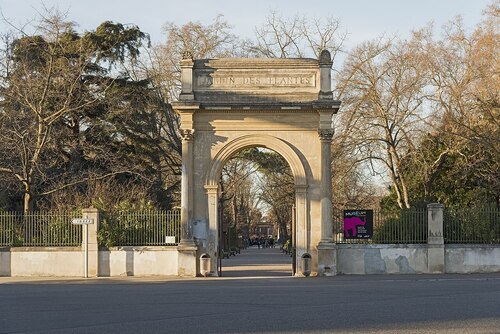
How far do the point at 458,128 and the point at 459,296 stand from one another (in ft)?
80.7

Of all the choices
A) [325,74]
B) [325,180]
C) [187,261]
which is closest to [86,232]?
[187,261]

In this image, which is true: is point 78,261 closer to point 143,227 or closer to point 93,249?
point 93,249

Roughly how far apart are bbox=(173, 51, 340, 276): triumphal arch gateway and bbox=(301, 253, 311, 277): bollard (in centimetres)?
30

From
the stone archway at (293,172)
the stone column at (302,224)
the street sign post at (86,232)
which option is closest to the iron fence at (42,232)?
the street sign post at (86,232)

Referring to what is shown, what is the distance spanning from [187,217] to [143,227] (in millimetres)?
2094

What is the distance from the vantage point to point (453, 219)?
31844 mm

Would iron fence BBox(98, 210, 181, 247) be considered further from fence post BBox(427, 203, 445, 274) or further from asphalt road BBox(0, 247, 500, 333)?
fence post BBox(427, 203, 445, 274)

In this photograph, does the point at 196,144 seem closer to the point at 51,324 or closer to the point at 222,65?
the point at 222,65

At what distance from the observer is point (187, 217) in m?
30.3

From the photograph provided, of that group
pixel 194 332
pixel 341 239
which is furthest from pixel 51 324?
pixel 341 239

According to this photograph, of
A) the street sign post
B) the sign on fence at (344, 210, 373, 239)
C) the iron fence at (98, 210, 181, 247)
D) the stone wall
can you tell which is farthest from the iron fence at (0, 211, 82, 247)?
the sign on fence at (344, 210, 373, 239)

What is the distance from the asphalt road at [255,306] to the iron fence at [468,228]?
4724 millimetres

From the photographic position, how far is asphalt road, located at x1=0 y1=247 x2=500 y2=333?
13547 mm

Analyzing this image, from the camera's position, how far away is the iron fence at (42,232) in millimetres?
31469
